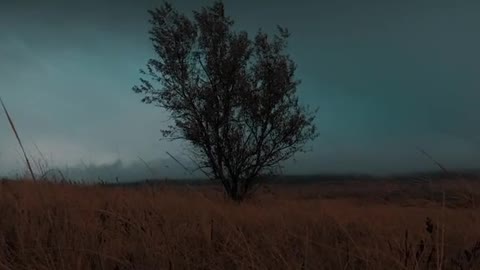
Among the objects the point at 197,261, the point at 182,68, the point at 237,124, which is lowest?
the point at 197,261

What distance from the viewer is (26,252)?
4852 millimetres

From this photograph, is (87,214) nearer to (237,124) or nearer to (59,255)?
(59,255)

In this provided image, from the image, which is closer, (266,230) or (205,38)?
(266,230)

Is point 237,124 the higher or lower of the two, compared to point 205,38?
lower

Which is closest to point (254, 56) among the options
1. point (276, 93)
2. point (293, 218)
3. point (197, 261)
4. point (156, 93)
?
point (276, 93)

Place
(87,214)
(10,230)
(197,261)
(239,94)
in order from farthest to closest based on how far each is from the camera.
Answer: (239,94) → (87,214) → (10,230) → (197,261)

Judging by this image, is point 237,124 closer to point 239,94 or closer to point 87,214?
point 239,94

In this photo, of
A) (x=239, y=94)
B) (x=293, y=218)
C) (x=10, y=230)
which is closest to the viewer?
(x=10, y=230)

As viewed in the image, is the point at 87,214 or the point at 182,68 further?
the point at 182,68

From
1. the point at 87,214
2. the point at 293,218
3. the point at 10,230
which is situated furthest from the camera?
the point at 293,218

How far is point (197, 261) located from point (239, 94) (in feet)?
67.2

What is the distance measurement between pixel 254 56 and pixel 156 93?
4.20m

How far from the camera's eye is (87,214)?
6.64 meters

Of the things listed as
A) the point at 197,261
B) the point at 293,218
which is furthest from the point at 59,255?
the point at 293,218
